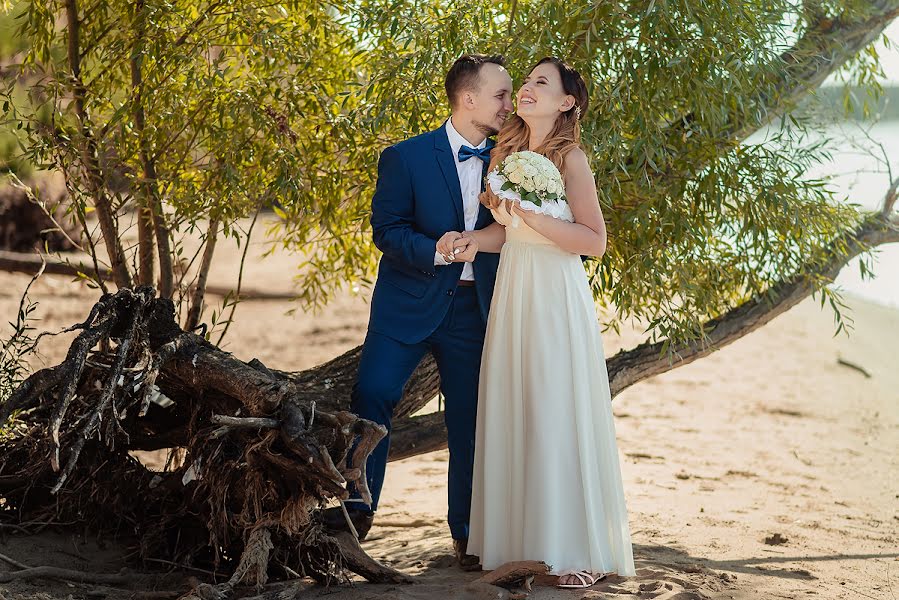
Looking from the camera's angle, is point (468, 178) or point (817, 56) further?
point (817, 56)

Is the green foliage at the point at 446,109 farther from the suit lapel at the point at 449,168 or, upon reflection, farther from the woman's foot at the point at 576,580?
the woman's foot at the point at 576,580

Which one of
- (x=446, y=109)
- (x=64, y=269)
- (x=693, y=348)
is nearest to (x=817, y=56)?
(x=693, y=348)

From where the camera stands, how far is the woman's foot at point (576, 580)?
11.3 ft

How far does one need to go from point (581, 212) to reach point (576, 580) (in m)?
1.27

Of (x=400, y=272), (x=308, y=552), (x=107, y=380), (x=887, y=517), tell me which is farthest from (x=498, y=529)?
(x=887, y=517)

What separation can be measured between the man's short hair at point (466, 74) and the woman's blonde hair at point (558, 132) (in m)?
0.19

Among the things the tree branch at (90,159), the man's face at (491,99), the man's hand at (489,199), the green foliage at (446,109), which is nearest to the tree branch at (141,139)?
the green foliage at (446,109)

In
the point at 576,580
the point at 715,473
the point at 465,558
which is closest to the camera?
the point at 576,580

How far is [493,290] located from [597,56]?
1037 millimetres

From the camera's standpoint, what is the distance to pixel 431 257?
140 inches

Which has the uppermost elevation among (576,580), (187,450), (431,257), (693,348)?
(431,257)

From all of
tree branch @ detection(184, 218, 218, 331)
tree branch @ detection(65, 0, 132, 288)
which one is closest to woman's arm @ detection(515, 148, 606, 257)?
tree branch @ detection(184, 218, 218, 331)

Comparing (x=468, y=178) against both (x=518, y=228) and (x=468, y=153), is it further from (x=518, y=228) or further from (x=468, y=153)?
(x=518, y=228)

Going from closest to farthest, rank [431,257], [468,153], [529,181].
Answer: [529,181] < [431,257] < [468,153]
